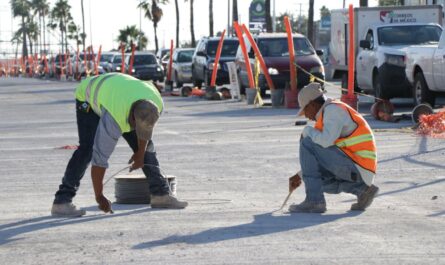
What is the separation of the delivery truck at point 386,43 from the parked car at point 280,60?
2.81ft

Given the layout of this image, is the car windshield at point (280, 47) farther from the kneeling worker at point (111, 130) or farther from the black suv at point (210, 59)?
the kneeling worker at point (111, 130)

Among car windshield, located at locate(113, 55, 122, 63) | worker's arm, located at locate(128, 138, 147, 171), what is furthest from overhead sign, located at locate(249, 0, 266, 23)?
worker's arm, located at locate(128, 138, 147, 171)

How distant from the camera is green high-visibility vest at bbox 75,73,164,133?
362 inches

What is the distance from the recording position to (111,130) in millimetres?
9344

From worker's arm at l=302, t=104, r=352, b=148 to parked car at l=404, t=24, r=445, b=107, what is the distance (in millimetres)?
11682

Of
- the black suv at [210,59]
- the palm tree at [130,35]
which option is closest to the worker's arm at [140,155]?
the black suv at [210,59]

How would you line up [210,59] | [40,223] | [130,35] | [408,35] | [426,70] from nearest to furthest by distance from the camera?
1. [40,223]
2. [426,70]
3. [408,35]
4. [210,59]
5. [130,35]

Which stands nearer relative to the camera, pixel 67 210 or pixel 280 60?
pixel 67 210

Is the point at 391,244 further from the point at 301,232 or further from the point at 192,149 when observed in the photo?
the point at 192,149

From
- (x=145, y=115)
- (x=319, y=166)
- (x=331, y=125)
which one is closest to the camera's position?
(x=145, y=115)

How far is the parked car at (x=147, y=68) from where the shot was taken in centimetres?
4956

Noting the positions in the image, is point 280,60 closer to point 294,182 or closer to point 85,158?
point 294,182

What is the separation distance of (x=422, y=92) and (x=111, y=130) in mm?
14271

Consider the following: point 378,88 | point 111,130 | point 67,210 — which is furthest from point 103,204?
point 378,88
